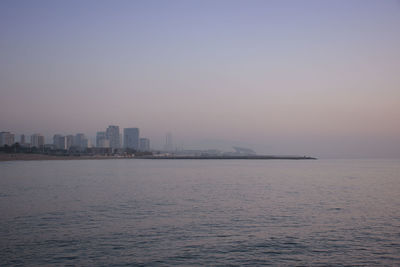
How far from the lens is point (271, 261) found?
12.8 meters

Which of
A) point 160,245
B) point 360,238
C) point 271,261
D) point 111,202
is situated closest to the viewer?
point 271,261

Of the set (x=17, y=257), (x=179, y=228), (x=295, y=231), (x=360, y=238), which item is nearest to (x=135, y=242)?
(x=179, y=228)

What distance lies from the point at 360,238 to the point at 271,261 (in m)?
5.49

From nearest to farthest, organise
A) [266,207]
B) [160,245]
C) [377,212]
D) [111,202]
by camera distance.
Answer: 1. [160,245]
2. [377,212]
3. [266,207]
4. [111,202]

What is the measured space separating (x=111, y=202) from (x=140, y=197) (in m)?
3.17

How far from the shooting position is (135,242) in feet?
49.4

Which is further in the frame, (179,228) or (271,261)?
(179,228)

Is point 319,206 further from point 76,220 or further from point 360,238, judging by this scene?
point 76,220

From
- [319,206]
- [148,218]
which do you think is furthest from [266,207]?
[148,218]

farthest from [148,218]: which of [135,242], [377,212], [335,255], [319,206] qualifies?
[377,212]

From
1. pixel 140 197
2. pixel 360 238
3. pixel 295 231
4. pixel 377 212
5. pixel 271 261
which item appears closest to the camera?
pixel 271 261

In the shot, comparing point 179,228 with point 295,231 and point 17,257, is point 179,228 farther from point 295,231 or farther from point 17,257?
point 17,257

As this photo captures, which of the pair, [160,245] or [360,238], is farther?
[360,238]

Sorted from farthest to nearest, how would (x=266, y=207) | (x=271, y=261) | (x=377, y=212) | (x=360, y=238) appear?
(x=266, y=207) → (x=377, y=212) → (x=360, y=238) → (x=271, y=261)
